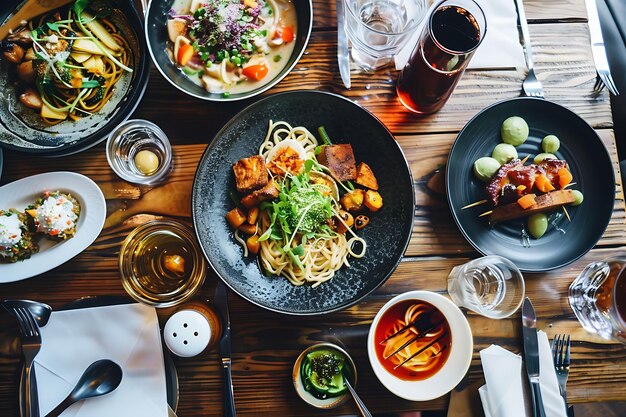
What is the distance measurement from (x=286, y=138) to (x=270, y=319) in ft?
2.52

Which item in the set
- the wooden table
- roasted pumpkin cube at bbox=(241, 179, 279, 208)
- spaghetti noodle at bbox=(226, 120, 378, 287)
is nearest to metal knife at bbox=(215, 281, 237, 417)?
the wooden table

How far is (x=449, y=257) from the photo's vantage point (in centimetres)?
213

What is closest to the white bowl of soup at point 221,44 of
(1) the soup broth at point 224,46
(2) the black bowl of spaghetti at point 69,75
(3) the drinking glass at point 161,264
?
(1) the soup broth at point 224,46

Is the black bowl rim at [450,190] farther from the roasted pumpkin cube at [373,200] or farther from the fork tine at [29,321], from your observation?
the fork tine at [29,321]

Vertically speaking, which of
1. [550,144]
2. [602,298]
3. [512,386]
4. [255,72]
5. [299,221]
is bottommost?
[512,386]

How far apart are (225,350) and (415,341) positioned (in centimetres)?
78

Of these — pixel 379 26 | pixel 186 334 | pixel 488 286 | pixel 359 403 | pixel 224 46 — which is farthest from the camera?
pixel 379 26

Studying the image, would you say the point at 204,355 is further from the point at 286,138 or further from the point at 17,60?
the point at 17,60

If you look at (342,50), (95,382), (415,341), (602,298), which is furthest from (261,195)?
(602,298)

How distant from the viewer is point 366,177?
2049mm

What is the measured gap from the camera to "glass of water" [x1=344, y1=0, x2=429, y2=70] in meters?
2.11

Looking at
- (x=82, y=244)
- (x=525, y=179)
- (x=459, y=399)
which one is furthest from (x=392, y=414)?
(x=82, y=244)

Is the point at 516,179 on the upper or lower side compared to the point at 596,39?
lower

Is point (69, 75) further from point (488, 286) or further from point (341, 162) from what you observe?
point (488, 286)
